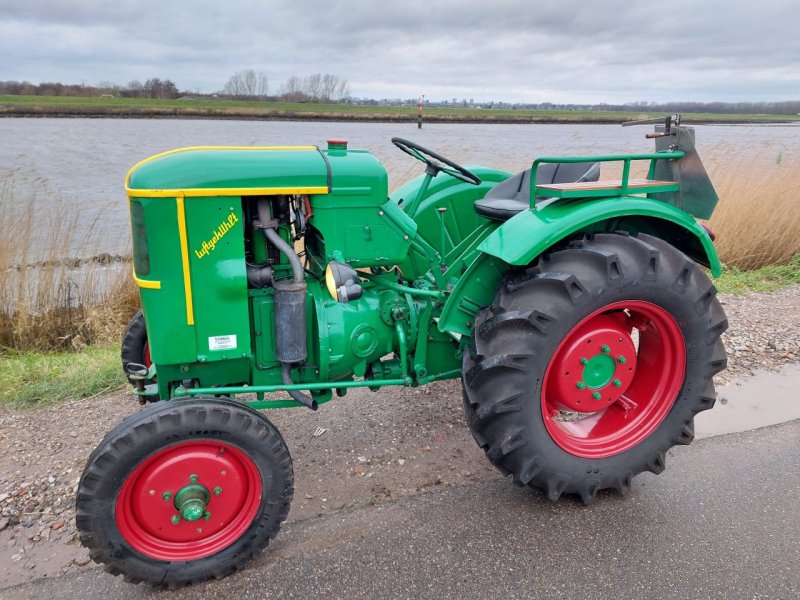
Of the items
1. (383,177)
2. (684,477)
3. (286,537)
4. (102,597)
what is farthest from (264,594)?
(684,477)

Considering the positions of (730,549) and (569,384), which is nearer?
(730,549)

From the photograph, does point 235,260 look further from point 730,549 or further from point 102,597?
point 730,549

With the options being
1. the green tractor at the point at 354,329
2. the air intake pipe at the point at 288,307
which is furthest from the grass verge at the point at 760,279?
the air intake pipe at the point at 288,307

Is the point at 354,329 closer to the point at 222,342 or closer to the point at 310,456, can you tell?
the point at 222,342

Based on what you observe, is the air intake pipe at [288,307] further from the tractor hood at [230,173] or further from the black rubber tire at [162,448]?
the black rubber tire at [162,448]

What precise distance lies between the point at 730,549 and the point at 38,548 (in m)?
2.43

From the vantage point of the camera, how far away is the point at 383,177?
2.21m

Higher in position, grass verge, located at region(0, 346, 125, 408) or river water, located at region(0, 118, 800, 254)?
river water, located at region(0, 118, 800, 254)

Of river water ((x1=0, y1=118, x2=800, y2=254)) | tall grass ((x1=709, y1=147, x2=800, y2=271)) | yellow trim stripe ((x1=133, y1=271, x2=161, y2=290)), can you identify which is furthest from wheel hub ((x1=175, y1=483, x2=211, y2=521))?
tall grass ((x1=709, y1=147, x2=800, y2=271))

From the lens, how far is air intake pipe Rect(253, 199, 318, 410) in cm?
207

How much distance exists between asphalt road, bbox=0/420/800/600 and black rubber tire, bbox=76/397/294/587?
0.08m

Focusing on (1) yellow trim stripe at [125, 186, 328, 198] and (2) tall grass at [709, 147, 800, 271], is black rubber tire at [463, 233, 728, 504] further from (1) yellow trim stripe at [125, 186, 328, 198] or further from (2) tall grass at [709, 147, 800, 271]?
(2) tall grass at [709, 147, 800, 271]

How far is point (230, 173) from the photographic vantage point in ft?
6.45

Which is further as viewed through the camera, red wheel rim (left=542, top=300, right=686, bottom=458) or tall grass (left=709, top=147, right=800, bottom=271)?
tall grass (left=709, top=147, right=800, bottom=271)
